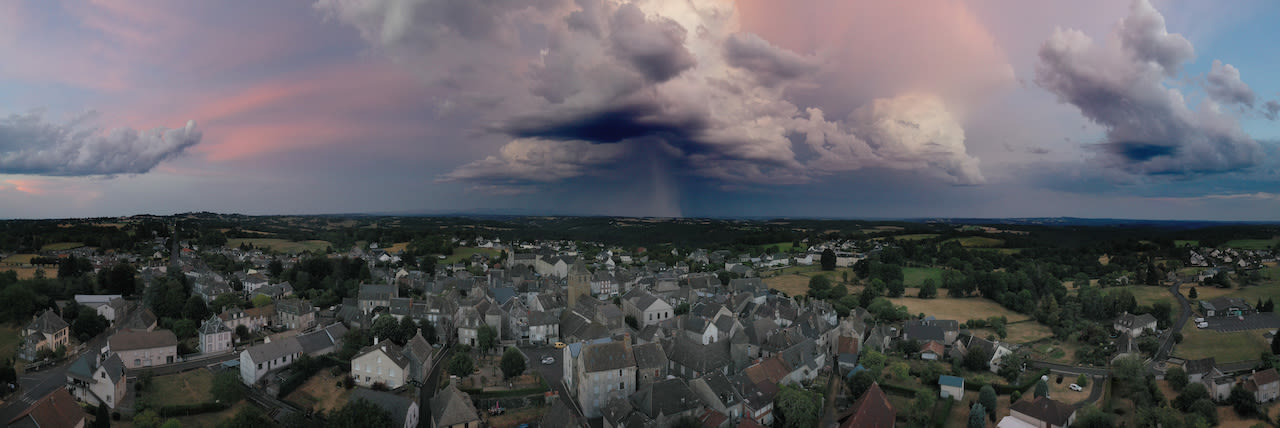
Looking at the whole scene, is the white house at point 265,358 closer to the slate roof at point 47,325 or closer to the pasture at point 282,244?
the slate roof at point 47,325

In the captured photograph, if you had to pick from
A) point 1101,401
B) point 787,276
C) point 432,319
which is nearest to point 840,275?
point 787,276

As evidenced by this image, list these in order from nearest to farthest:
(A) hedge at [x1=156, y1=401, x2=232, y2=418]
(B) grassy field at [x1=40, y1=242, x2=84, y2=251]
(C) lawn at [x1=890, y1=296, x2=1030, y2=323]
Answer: (A) hedge at [x1=156, y1=401, x2=232, y2=418] → (C) lawn at [x1=890, y1=296, x2=1030, y2=323] → (B) grassy field at [x1=40, y1=242, x2=84, y2=251]

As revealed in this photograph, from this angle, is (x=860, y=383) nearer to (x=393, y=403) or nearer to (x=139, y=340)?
(x=393, y=403)

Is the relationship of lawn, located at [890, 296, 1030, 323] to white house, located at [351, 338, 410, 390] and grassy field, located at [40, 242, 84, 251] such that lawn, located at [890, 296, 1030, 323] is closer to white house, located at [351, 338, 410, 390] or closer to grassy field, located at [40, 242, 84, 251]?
white house, located at [351, 338, 410, 390]

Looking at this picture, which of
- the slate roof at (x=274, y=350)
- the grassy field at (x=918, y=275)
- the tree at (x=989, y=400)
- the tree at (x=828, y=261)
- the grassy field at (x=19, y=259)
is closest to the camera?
the tree at (x=989, y=400)

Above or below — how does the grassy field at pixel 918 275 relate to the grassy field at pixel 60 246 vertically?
below

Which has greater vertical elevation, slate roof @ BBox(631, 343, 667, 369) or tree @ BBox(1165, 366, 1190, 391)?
slate roof @ BBox(631, 343, 667, 369)

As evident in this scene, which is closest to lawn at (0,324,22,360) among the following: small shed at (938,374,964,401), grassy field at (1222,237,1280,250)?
small shed at (938,374,964,401)

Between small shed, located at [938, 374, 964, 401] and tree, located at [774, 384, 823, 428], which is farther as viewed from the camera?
small shed, located at [938, 374, 964, 401]

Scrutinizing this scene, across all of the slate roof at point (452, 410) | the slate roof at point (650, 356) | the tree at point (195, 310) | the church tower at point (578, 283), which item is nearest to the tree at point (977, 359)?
the slate roof at point (650, 356)
